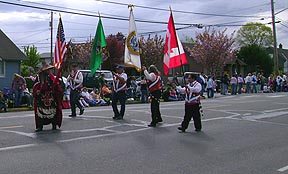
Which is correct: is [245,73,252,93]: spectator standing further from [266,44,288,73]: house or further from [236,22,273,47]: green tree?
[236,22,273,47]: green tree

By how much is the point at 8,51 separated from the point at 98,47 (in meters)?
23.0

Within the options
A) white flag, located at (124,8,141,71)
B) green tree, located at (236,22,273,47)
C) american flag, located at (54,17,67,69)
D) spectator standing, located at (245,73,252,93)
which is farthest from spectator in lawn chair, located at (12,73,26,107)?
green tree, located at (236,22,273,47)

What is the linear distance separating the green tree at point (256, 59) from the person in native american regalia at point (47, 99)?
2434 inches

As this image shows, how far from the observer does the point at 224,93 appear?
109 ft

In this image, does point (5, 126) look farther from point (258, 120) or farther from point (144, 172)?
point (258, 120)

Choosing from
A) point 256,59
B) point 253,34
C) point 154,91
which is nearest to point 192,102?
point 154,91

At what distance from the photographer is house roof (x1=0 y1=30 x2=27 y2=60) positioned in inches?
1350

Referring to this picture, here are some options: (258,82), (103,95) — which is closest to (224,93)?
(258,82)

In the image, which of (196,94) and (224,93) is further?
(224,93)

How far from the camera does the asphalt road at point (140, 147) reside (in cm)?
741

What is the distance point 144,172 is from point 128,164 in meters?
0.62

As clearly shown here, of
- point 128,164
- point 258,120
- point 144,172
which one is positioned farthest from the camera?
point 258,120

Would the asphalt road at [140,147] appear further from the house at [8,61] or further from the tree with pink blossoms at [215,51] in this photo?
the tree with pink blossoms at [215,51]

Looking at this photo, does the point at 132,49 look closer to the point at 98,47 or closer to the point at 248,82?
the point at 98,47
